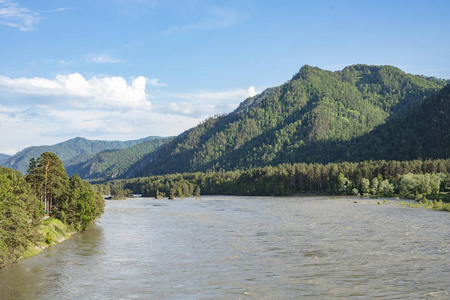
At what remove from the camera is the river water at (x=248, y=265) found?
1516 inches

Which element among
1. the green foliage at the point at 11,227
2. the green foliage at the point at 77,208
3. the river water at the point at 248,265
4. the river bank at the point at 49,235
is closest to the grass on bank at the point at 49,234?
the river bank at the point at 49,235

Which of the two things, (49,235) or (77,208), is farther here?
(77,208)

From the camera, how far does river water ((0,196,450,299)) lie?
38.5 m

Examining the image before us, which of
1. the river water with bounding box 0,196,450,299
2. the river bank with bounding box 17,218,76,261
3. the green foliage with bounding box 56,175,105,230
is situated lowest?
the river water with bounding box 0,196,450,299

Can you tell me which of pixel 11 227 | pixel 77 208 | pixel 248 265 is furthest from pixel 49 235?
pixel 248 265

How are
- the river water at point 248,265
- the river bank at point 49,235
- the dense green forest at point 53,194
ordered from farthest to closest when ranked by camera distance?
the dense green forest at point 53,194, the river bank at point 49,235, the river water at point 248,265

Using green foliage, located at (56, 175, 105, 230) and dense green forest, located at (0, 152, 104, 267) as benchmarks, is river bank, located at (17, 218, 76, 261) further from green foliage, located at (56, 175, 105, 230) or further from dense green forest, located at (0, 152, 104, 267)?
green foliage, located at (56, 175, 105, 230)

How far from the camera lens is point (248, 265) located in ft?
164

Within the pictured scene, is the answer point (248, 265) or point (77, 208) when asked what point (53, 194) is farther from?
point (248, 265)

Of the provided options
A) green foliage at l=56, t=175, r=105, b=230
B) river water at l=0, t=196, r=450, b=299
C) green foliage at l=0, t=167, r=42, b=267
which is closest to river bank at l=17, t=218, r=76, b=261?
river water at l=0, t=196, r=450, b=299

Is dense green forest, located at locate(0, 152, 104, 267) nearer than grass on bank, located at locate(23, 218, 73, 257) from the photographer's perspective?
No

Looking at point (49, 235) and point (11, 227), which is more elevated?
point (11, 227)

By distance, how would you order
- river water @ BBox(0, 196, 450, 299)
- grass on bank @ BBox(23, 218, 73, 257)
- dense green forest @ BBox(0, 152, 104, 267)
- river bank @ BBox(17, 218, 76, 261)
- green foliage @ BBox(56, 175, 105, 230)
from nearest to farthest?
river water @ BBox(0, 196, 450, 299), river bank @ BBox(17, 218, 76, 261), grass on bank @ BBox(23, 218, 73, 257), dense green forest @ BBox(0, 152, 104, 267), green foliage @ BBox(56, 175, 105, 230)

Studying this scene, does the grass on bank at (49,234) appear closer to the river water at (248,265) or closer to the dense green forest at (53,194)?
the dense green forest at (53,194)
